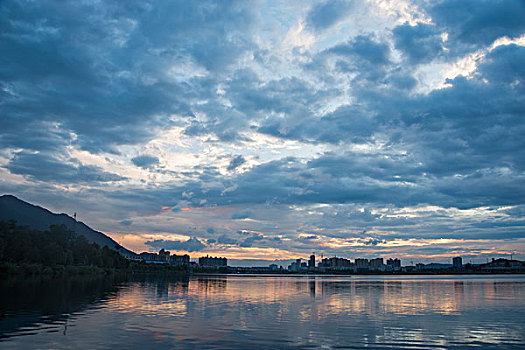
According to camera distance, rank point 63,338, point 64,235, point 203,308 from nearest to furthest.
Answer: point 63,338 → point 203,308 → point 64,235

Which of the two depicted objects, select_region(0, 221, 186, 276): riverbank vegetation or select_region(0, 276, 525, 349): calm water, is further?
select_region(0, 221, 186, 276): riverbank vegetation

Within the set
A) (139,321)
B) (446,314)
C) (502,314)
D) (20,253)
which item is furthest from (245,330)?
(20,253)

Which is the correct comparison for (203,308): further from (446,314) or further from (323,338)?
(446,314)

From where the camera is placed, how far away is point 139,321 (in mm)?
38344

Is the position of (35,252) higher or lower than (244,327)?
higher

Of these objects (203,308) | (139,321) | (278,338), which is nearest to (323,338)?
(278,338)

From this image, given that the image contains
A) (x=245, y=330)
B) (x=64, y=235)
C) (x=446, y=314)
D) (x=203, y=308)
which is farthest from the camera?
(x=64, y=235)

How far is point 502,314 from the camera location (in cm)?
4838

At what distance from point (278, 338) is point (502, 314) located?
110 feet

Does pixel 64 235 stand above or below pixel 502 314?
above

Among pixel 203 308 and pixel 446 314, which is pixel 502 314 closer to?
pixel 446 314

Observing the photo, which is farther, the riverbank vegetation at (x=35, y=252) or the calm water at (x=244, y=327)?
the riverbank vegetation at (x=35, y=252)

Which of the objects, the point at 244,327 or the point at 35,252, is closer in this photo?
the point at 244,327

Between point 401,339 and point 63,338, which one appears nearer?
point 63,338
